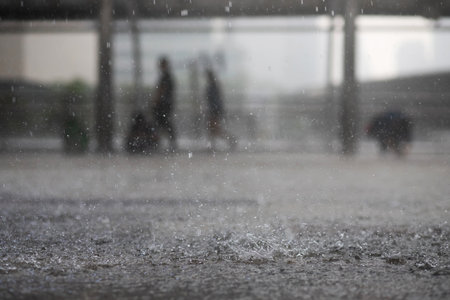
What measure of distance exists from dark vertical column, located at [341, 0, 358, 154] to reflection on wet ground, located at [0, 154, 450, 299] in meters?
1.64

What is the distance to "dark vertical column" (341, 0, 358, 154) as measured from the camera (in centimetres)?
571

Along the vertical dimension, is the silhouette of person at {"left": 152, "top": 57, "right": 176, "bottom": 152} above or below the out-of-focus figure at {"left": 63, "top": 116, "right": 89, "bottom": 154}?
above

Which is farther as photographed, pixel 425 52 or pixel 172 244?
pixel 425 52

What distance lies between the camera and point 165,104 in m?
6.22

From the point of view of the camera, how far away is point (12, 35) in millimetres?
7367

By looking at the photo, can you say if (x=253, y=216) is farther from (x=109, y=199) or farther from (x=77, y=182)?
(x=77, y=182)

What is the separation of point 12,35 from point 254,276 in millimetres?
6722

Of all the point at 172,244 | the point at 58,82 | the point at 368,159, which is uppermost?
the point at 58,82

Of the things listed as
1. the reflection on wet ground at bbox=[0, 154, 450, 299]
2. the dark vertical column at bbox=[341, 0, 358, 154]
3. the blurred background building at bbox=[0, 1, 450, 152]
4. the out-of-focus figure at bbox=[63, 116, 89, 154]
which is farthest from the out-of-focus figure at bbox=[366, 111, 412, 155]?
the out-of-focus figure at bbox=[63, 116, 89, 154]

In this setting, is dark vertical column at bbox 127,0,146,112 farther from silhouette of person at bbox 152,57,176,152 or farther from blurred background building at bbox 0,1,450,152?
silhouette of person at bbox 152,57,176,152

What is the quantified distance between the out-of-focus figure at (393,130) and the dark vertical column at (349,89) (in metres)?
0.26

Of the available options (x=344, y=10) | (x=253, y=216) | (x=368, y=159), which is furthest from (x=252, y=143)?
(x=253, y=216)

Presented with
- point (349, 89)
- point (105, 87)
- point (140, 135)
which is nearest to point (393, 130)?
point (349, 89)

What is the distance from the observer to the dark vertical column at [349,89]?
5.71 m
